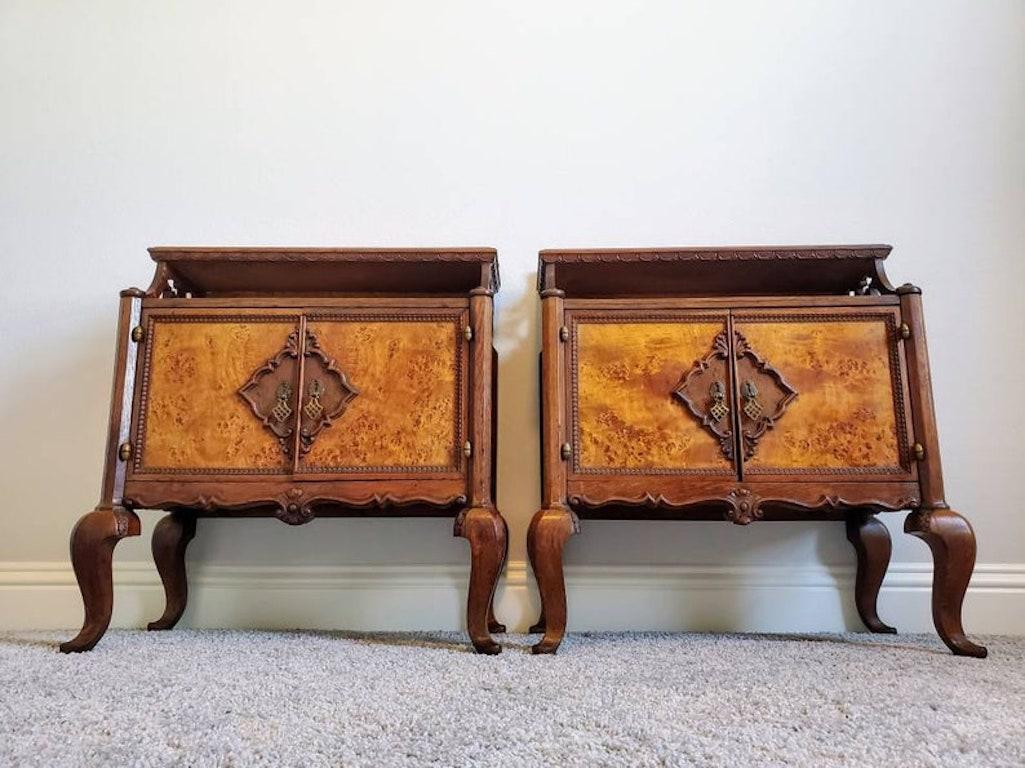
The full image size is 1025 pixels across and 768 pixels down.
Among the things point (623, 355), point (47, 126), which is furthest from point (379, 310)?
point (47, 126)

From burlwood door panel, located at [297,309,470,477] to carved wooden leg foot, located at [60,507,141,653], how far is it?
33 cm

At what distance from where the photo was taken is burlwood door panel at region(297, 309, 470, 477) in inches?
43.0

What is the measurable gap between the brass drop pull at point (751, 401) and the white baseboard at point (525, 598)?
0.42 meters

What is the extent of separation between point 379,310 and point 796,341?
2.44 ft

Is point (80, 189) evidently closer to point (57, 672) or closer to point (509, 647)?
point (57, 672)

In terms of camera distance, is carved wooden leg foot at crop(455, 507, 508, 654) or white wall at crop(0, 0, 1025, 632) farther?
white wall at crop(0, 0, 1025, 632)

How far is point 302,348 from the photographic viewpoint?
3.68ft

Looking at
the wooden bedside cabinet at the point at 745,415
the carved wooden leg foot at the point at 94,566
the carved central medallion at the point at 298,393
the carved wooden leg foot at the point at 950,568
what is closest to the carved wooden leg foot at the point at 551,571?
the wooden bedside cabinet at the point at 745,415

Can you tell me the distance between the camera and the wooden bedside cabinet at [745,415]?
3.48ft

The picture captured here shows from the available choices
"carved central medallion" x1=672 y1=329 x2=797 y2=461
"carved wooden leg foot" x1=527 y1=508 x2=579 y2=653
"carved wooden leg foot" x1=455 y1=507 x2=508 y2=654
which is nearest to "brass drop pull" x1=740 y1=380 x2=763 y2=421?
"carved central medallion" x1=672 y1=329 x2=797 y2=461

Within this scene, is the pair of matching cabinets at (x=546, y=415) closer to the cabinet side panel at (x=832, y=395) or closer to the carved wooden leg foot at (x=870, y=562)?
the cabinet side panel at (x=832, y=395)

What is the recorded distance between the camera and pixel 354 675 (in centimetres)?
88

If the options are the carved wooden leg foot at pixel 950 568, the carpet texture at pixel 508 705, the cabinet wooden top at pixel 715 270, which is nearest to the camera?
the carpet texture at pixel 508 705

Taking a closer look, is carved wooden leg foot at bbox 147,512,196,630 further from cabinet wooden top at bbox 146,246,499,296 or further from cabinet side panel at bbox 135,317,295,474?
cabinet wooden top at bbox 146,246,499,296
